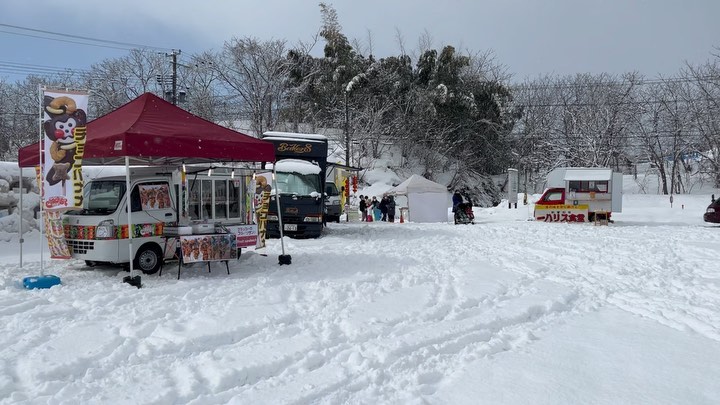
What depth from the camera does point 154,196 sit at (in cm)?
979

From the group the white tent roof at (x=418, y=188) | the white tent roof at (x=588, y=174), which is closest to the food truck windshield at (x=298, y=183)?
the white tent roof at (x=418, y=188)

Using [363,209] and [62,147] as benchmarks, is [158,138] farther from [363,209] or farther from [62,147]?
[363,209]

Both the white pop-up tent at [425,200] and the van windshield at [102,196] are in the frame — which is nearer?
the van windshield at [102,196]

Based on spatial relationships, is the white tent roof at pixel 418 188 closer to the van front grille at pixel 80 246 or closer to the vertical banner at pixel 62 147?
the van front grille at pixel 80 246

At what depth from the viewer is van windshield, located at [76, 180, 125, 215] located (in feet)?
30.8

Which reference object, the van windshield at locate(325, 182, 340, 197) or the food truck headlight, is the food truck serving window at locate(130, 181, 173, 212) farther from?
the van windshield at locate(325, 182, 340, 197)

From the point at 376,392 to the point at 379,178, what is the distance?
39194 mm

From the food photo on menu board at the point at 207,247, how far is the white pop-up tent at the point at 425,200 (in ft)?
62.3

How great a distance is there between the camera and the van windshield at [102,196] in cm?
939

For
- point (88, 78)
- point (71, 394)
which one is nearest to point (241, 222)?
point (71, 394)

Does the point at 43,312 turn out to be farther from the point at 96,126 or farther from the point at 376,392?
the point at 376,392

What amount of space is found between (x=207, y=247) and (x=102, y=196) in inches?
89.5

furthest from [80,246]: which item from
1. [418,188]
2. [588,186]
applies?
[588,186]

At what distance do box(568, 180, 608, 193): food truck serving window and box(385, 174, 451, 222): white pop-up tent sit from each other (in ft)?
20.4
